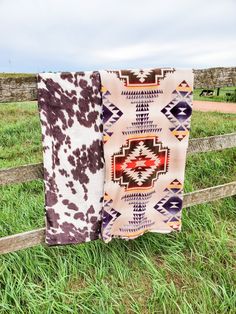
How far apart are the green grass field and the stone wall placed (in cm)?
126

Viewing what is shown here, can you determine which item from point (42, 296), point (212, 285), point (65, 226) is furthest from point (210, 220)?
point (42, 296)

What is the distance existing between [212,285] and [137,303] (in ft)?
2.09

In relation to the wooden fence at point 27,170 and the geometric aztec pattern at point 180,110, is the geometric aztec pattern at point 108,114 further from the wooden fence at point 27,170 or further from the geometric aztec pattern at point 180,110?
the wooden fence at point 27,170

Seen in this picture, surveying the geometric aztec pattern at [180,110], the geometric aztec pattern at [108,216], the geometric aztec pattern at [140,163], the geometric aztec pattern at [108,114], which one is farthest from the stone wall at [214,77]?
the geometric aztec pattern at [108,216]

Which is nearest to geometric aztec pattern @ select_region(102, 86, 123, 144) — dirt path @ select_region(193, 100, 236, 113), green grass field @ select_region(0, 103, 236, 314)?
green grass field @ select_region(0, 103, 236, 314)

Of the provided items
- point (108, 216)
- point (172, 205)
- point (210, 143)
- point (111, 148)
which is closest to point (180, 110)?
point (111, 148)

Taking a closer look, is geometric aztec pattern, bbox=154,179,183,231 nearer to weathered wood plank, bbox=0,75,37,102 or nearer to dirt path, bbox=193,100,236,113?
weathered wood plank, bbox=0,75,37,102

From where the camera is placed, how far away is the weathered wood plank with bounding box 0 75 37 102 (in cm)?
215

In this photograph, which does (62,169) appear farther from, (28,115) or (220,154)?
(28,115)

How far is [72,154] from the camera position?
Result: 2.28 metres

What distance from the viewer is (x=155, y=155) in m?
2.51

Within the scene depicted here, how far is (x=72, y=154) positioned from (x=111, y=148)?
0.28 m

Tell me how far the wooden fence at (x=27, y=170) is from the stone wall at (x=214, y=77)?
508 mm

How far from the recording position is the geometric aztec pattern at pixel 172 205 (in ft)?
8.89
